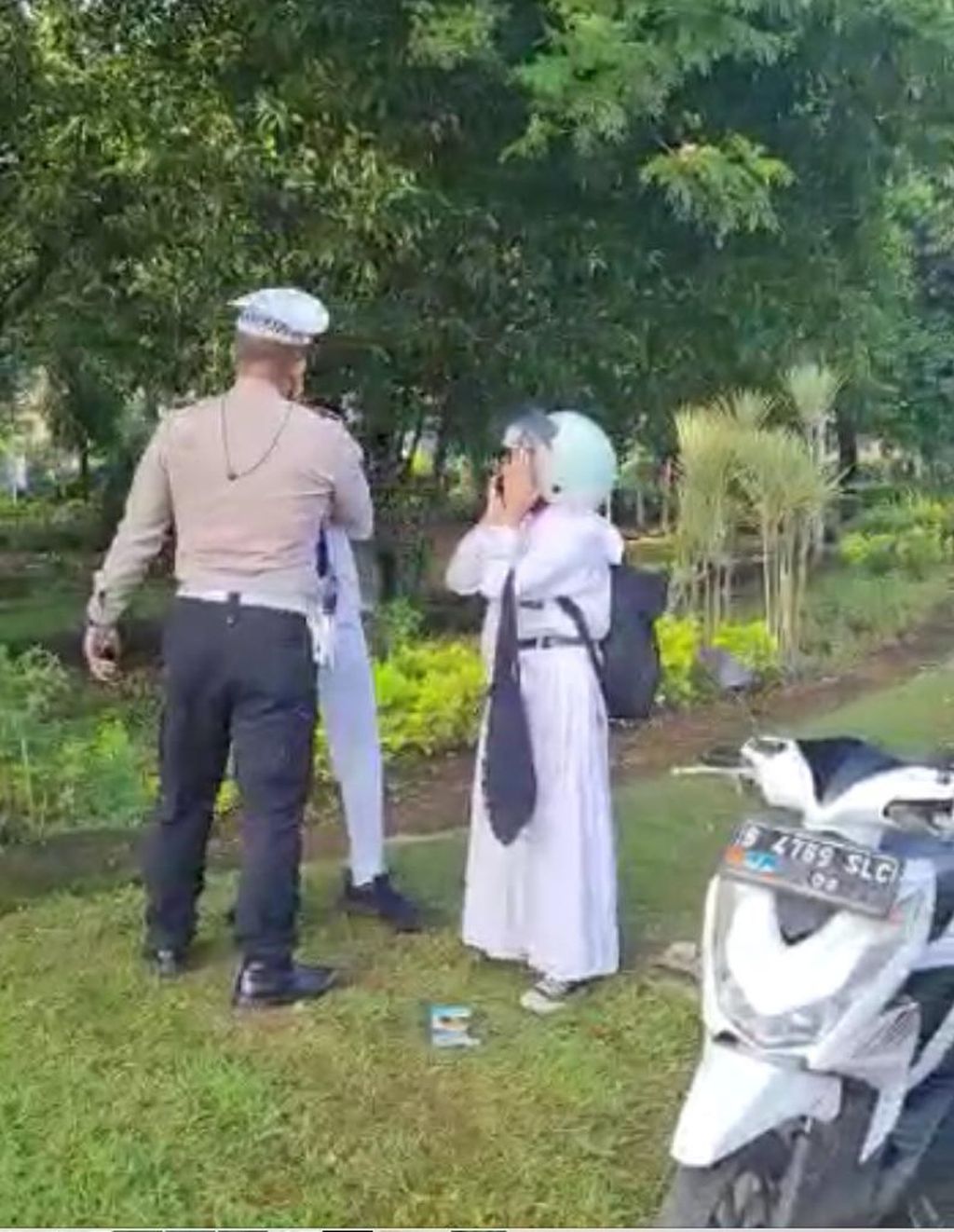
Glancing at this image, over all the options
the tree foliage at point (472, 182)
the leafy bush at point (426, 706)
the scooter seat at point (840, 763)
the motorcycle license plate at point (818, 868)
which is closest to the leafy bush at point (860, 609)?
the tree foliage at point (472, 182)

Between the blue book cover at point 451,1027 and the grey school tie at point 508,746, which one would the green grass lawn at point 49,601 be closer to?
the grey school tie at point 508,746

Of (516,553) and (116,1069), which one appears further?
(516,553)

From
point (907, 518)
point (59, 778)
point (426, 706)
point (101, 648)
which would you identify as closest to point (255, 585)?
point (101, 648)

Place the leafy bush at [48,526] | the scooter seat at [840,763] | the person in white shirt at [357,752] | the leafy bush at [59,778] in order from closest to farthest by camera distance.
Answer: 1. the scooter seat at [840,763]
2. the person in white shirt at [357,752]
3. the leafy bush at [59,778]
4. the leafy bush at [48,526]

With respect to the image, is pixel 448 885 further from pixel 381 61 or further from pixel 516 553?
pixel 381 61

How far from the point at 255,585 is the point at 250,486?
25cm

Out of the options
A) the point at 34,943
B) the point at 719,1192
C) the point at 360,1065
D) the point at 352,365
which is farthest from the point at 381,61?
the point at 719,1192

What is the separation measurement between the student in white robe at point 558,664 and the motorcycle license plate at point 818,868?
1384 mm

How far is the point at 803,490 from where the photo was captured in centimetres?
1047

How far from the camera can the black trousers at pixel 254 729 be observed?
4.49 metres

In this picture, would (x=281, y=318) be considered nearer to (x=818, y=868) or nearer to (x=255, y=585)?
(x=255, y=585)

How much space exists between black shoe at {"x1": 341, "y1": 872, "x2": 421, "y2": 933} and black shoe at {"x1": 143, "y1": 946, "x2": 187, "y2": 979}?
2.26 feet

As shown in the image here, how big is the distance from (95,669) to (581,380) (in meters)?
6.29

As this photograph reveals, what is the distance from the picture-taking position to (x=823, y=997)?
3.13m
